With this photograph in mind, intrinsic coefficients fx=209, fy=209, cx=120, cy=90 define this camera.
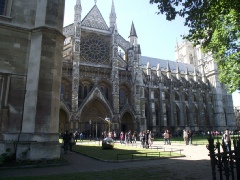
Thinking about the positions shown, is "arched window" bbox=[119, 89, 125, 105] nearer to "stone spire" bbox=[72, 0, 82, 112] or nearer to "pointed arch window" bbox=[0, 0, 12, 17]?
"stone spire" bbox=[72, 0, 82, 112]

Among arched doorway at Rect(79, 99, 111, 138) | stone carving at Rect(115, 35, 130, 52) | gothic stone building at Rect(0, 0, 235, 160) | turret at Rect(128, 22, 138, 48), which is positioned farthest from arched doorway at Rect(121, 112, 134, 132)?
turret at Rect(128, 22, 138, 48)

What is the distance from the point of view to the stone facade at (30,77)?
32.6ft

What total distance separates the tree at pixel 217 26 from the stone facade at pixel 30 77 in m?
5.82

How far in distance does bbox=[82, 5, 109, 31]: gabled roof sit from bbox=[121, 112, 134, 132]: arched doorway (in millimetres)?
16492

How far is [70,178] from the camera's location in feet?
23.6

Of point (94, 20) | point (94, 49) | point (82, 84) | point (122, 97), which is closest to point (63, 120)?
point (82, 84)

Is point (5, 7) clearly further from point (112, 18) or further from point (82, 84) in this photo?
point (112, 18)

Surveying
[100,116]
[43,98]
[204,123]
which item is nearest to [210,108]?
[204,123]

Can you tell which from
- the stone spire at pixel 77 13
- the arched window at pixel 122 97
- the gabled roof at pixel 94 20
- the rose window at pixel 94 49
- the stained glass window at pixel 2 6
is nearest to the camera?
the stained glass window at pixel 2 6

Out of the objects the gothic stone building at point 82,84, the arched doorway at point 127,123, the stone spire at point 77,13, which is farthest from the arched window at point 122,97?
the stone spire at point 77,13

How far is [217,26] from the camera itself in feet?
55.3

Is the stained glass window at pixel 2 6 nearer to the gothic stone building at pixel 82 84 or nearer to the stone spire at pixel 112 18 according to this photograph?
the gothic stone building at pixel 82 84

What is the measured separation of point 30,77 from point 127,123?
90.6 ft

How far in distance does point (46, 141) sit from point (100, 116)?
2437 cm
